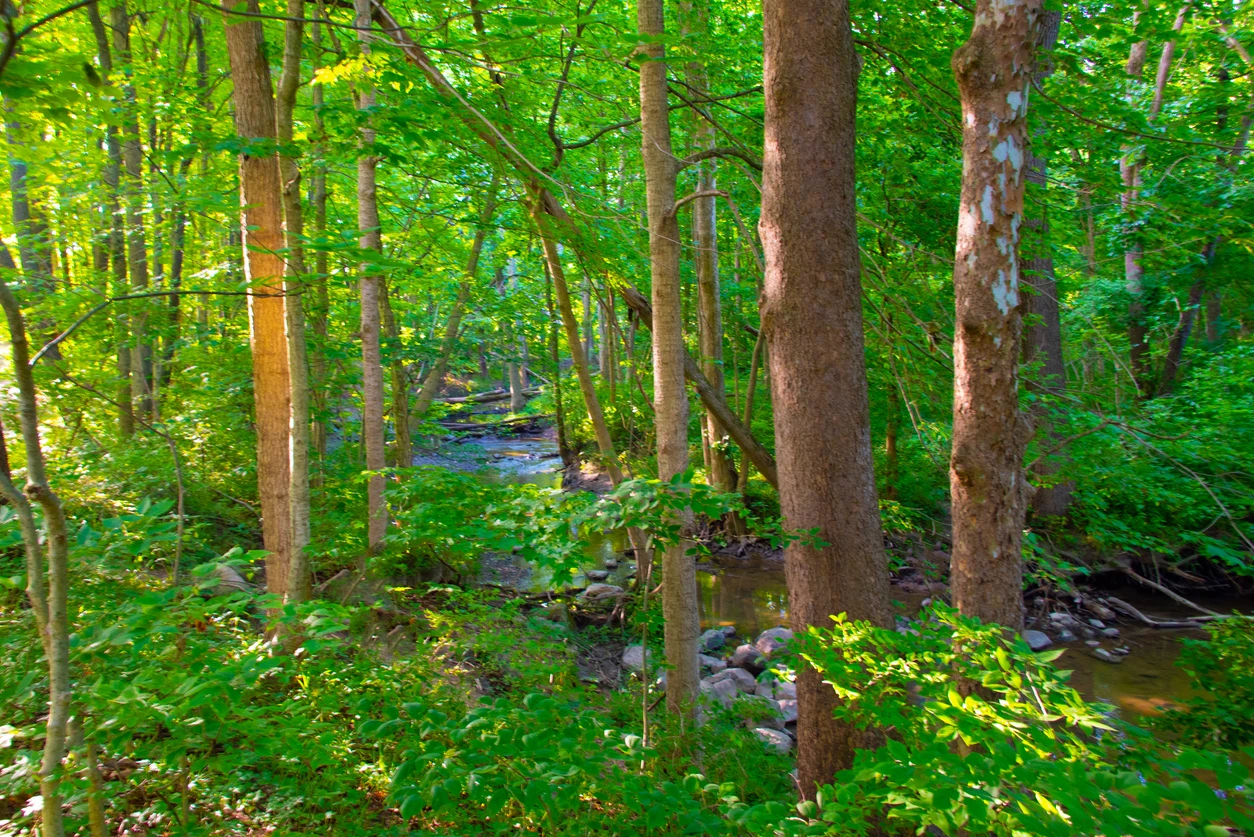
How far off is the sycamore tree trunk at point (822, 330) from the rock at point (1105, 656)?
18.9 ft

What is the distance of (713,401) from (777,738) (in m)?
2.94

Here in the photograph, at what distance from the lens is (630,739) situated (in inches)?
112

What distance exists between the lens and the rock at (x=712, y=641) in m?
7.79

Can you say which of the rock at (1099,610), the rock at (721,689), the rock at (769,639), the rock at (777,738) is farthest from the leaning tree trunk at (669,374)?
the rock at (1099,610)

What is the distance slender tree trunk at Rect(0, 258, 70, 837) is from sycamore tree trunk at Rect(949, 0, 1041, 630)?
3.58 m

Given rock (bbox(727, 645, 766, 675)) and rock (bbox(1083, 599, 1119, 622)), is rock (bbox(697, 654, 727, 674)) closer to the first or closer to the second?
rock (bbox(727, 645, 766, 675))

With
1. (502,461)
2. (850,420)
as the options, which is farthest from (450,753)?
(502,461)

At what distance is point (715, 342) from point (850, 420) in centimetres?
578

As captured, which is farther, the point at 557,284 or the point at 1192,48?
the point at 1192,48

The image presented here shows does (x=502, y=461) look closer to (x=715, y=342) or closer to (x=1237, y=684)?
(x=715, y=342)

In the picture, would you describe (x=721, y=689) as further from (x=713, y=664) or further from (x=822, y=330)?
(x=822, y=330)

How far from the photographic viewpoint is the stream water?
650 centimetres

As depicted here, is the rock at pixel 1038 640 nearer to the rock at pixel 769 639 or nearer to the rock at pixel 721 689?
the rock at pixel 769 639

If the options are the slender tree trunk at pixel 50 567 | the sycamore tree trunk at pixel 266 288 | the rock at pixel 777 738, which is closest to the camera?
the slender tree trunk at pixel 50 567
